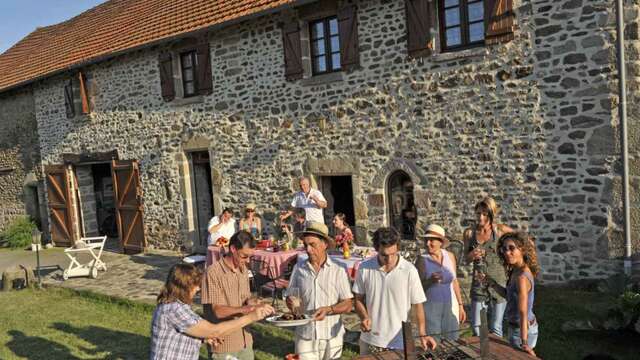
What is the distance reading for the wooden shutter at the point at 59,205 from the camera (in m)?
13.9

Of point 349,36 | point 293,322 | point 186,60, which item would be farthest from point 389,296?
point 186,60

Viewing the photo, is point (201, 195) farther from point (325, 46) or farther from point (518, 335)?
point (518, 335)

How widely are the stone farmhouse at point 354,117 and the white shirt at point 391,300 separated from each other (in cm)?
406

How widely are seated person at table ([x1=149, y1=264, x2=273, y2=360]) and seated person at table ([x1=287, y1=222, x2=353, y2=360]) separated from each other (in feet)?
2.21

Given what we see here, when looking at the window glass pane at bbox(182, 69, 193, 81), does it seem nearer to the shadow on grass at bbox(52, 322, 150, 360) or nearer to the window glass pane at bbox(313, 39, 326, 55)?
the window glass pane at bbox(313, 39, 326, 55)

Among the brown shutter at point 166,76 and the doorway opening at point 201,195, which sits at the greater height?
the brown shutter at point 166,76

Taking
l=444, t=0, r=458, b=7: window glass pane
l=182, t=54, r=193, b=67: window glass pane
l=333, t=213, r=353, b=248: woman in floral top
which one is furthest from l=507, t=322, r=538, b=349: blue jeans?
l=182, t=54, r=193, b=67: window glass pane

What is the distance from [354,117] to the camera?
27.9 feet

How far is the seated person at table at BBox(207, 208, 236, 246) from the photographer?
800cm

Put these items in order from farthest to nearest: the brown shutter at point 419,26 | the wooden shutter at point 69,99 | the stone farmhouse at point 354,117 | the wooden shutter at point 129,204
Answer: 1. the wooden shutter at point 69,99
2. the wooden shutter at point 129,204
3. the brown shutter at point 419,26
4. the stone farmhouse at point 354,117

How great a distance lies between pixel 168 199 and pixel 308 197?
465 centimetres

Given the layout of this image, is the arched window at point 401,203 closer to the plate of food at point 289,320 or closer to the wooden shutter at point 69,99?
the plate of food at point 289,320

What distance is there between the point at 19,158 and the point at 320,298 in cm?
1469

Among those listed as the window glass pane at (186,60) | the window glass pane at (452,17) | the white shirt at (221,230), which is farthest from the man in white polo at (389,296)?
the window glass pane at (186,60)
